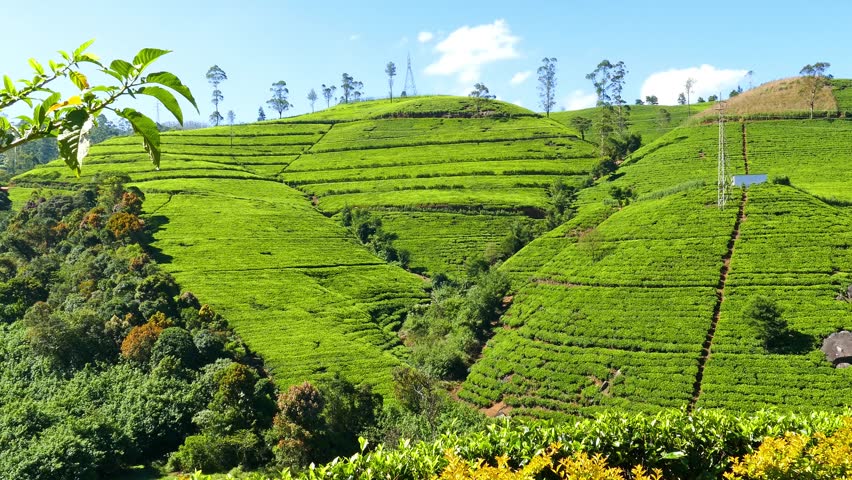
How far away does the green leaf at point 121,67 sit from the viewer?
3.09 meters

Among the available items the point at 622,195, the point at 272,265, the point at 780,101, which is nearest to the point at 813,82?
the point at 780,101

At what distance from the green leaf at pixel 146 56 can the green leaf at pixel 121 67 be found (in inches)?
1.6

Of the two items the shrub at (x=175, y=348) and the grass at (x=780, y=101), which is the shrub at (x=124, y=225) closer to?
the shrub at (x=175, y=348)

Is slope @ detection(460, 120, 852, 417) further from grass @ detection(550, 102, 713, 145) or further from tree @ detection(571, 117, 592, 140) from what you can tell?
grass @ detection(550, 102, 713, 145)

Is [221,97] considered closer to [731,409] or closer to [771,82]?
[771,82]

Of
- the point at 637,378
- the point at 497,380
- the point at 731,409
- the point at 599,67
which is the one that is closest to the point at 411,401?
the point at 497,380

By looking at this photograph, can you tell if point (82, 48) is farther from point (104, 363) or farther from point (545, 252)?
point (545, 252)

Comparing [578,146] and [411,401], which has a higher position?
[578,146]

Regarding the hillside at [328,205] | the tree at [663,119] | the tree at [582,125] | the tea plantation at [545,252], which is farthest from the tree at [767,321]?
the tree at [663,119]

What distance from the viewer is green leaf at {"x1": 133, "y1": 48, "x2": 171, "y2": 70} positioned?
308 cm

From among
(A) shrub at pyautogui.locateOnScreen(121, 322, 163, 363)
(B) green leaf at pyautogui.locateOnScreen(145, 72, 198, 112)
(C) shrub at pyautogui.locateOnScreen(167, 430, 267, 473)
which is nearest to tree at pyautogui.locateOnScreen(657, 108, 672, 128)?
(A) shrub at pyautogui.locateOnScreen(121, 322, 163, 363)

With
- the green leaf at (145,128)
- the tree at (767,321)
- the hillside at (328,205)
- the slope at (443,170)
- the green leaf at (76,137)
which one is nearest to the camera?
the green leaf at (76,137)

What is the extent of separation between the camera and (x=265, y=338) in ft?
167

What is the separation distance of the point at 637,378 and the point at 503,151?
66.8 metres
